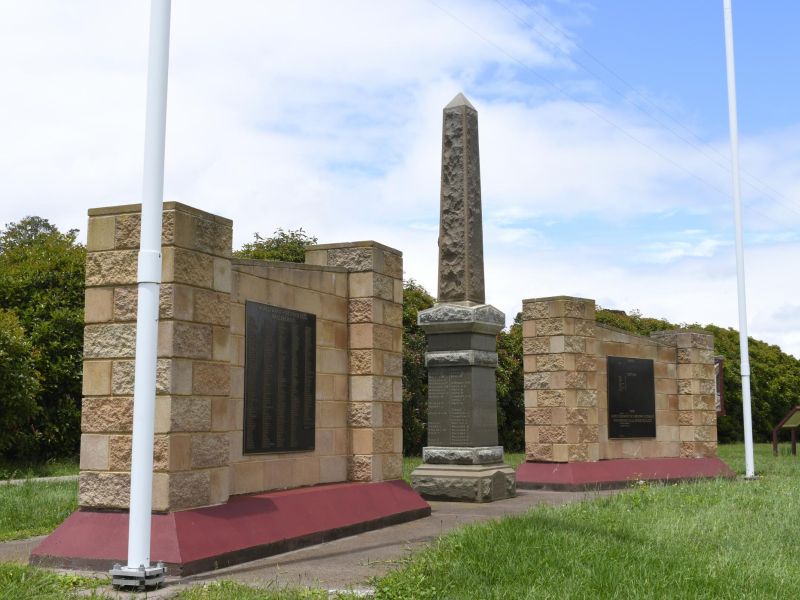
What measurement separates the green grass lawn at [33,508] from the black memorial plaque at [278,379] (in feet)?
8.73

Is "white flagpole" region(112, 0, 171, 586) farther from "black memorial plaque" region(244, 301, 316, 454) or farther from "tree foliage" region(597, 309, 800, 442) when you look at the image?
"tree foliage" region(597, 309, 800, 442)

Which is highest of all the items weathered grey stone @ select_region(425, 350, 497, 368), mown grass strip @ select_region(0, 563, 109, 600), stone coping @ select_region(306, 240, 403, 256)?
stone coping @ select_region(306, 240, 403, 256)

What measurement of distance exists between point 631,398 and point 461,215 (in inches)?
226

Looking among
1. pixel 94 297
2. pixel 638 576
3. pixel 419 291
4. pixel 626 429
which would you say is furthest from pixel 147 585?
pixel 419 291

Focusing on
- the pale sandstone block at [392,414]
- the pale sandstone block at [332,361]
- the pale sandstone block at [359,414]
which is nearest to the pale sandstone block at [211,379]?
the pale sandstone block at [332,361]

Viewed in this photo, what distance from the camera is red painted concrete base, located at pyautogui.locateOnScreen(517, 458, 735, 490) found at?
14.7 meters

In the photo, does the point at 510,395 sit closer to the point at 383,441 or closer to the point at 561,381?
the point at 561,381

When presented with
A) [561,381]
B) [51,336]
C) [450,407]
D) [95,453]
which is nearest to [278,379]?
[95,453]

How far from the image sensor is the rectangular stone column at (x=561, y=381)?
15070 millimetres

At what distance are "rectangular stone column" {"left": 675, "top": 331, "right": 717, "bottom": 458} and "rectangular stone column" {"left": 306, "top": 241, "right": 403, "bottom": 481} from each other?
8.24 metres


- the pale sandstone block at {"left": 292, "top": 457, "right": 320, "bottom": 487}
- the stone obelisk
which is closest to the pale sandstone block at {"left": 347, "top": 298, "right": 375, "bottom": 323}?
the pale sandstone block at {"left": 292, "top": 457, "right": 320, "bottom": 487}

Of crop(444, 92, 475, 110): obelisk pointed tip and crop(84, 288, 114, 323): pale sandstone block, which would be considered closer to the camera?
crop(84, 288, 114, 323): pale sandstone block

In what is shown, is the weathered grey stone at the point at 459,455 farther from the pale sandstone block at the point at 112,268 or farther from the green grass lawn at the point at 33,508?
the pale sandstone block at the point at 112,268

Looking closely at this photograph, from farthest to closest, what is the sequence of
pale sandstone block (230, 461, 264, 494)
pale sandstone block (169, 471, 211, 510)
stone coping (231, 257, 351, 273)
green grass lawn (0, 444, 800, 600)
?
stone coping (231, 257, 351, 273) < pale sandstone block (230, 461, 264, 494) < pale sandstone block (169, 471, 211, 510) < green grass lawn (0, 444, 800, 600)
